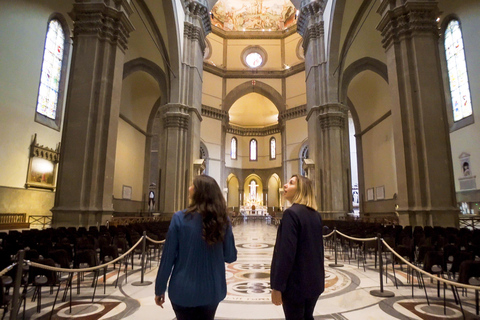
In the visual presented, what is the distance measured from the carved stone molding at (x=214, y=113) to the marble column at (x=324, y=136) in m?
16.2

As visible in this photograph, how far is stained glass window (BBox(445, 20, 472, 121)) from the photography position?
1434 centimetres

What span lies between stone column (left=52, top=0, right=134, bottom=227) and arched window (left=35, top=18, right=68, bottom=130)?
27.0ft

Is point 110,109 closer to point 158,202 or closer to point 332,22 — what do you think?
point 158,202

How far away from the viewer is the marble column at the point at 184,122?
60.6 feet

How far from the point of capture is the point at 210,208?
2.01 metres

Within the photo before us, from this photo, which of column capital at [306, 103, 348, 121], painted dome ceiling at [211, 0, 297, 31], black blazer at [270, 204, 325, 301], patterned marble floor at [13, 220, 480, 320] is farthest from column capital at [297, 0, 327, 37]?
black blazer at [270, 204, 325, 301]

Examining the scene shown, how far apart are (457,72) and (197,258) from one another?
17729mm

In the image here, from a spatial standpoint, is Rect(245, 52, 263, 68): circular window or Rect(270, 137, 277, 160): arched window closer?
Rect(245, 52, 263, 68): circular window

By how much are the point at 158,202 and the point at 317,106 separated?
11841mm

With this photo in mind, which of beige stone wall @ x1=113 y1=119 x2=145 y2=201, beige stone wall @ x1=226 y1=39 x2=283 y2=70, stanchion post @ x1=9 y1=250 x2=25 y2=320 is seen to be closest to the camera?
stanchion post @ x1=9 y1=250 x2=25 y2=320

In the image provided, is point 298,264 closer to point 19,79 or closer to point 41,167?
point 19,79

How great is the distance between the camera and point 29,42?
15.0 meters

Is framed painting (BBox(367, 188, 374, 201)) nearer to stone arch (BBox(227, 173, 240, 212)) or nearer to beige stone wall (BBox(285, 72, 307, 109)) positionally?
beige stone wall (BBox(285, 72, 307, 109))

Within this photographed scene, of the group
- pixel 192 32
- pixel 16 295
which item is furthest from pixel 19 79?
pixel 16 295
